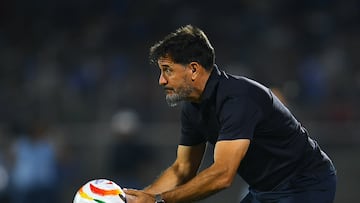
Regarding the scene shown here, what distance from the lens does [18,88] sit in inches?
554

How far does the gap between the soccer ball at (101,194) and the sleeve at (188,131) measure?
0.84 m

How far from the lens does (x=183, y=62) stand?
5949 millimetres

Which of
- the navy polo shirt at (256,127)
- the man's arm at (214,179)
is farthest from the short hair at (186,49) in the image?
the man's arm at (214,179)

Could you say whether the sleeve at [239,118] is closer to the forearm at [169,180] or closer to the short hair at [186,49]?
the short hair at [186,49]

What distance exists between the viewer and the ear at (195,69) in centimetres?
599

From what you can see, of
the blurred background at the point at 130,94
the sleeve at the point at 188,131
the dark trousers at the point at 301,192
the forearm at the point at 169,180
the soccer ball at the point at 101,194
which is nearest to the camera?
the soccer ball at the point at 101,194

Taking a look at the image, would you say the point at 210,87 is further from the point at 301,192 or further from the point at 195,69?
the point at 301,192

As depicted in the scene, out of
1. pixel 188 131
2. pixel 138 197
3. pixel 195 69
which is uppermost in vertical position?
pixel 195 69

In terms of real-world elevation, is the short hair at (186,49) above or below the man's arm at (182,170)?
above

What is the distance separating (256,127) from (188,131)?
0.67 m

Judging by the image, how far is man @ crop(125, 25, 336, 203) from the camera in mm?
5730

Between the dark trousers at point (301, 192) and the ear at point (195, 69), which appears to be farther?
the dark trousers at point (301, 192)

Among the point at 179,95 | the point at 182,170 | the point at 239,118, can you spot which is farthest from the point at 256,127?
the point at 182,170

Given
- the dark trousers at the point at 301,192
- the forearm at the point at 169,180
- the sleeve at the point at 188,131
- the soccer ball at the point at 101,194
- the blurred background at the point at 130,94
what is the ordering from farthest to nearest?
1. the blurred background at the point at 130,94
2. the forearm at the point at 169,180
3. the sleeve at the point at 188,131
4. the dark trousers at the point at 301,192
5. the soccer ball at the point at 101,194
